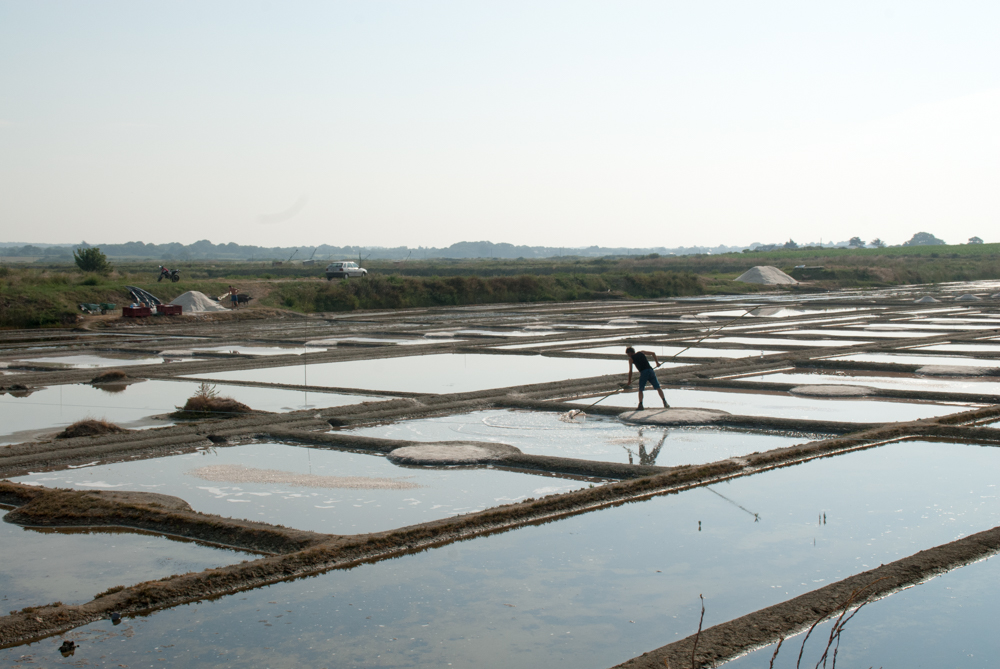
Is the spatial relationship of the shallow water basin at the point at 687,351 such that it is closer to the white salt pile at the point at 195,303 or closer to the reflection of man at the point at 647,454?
the reflection of man at the point at 647,454

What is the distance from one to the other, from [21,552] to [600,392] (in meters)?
10.8

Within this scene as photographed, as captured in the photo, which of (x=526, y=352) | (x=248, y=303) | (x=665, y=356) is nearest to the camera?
(x=665, y=356)

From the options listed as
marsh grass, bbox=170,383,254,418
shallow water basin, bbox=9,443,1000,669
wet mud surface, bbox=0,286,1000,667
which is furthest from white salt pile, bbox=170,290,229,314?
shallow water basin, bbox=9,443,1000,669

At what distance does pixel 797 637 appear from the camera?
18.8ft

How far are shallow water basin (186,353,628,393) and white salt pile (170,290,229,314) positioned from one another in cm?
1920

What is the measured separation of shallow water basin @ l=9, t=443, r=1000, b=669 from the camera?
5.65 metres

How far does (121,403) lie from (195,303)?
24.7 metres

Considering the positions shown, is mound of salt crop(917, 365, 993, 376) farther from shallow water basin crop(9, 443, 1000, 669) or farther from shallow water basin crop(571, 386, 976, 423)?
shallow water basin crop(9, 443, 1000, 669)

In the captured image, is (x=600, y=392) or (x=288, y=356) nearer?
(x=600, y=392)

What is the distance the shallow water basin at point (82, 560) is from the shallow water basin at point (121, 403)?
5339 mm

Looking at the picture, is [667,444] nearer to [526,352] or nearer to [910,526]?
[910,526]

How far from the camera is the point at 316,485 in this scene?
10.0m

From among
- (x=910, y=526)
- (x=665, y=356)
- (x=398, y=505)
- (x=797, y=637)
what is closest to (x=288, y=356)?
(x=665, y=356)

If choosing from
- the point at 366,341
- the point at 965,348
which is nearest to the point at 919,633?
the point at 965,348
